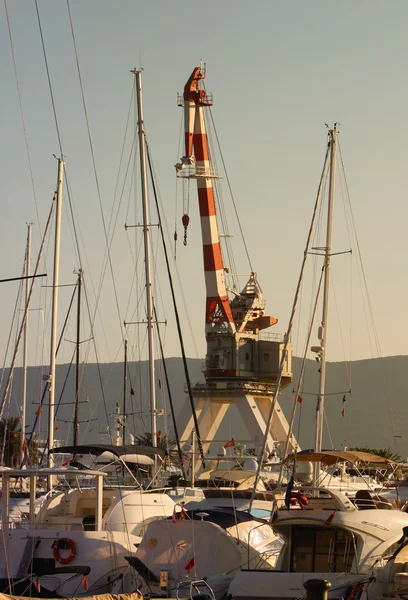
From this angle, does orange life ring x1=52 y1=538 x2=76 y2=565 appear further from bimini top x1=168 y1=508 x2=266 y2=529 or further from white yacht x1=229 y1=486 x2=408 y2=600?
white yacht x1=229 y1=486 x2=408 y2=600

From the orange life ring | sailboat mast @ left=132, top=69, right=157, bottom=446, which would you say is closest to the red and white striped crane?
sailboat mast @ left=132, top=69, right=157, bottom=446

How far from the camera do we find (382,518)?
20.7 metres

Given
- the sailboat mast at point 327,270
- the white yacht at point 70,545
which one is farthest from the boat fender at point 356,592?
the sailboat mast at point 327,270

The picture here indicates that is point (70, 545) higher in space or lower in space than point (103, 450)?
lower

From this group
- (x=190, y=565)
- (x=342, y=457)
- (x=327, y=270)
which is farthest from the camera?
(x=327, y=270)

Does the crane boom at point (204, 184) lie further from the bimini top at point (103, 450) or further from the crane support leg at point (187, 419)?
the bimini top at point (103, 450)

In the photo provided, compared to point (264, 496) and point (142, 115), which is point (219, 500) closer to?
point (264, 496)

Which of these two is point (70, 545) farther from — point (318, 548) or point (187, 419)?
point (187, 419)

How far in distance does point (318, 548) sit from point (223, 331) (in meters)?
38.2

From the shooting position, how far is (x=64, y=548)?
73.7 ft

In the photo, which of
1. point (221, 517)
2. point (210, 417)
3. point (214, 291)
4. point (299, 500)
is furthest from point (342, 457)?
point (210, 417)

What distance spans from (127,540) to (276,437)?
4089cm

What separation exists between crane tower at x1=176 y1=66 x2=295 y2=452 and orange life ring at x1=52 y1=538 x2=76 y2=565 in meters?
35.1

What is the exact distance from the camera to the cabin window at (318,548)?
67.0 ft
